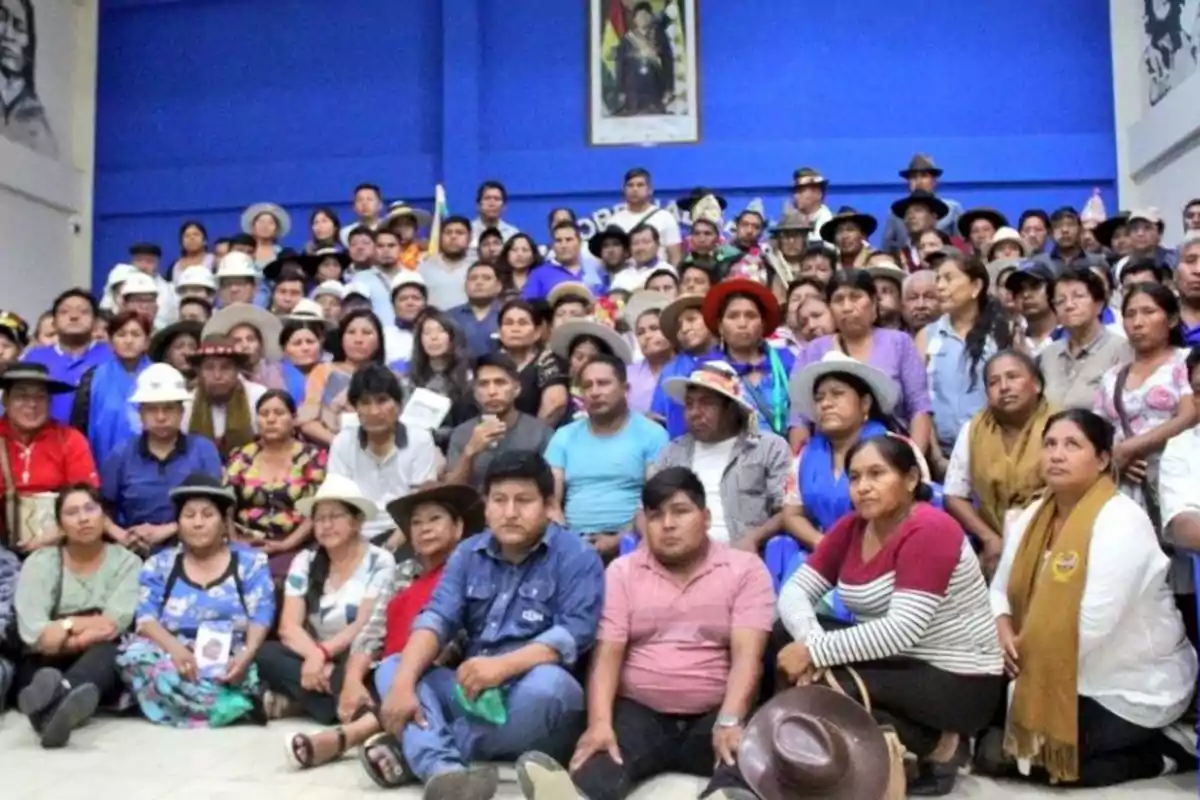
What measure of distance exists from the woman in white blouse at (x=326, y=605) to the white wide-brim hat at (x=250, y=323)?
1.71 m

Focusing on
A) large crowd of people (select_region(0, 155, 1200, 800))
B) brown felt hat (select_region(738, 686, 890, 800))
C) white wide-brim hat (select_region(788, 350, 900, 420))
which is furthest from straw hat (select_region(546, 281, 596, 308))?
brown felt hat (select_region(738, 686, 890, 800))

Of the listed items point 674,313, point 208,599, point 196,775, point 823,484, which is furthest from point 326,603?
point 674,313

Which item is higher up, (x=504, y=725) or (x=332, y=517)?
(x=332, y=517)

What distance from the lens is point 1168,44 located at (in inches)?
352

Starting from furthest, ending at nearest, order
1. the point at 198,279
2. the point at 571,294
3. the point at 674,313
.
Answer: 1. the point at 198,279
2. the point at 571,294
3. the point at 674,313

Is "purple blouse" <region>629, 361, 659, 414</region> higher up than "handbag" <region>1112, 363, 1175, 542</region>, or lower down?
higher up

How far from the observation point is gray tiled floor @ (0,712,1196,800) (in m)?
3.14

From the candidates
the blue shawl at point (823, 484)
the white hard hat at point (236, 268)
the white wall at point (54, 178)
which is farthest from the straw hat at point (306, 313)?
the white wall at point (54, 178)

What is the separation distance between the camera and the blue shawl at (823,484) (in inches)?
147

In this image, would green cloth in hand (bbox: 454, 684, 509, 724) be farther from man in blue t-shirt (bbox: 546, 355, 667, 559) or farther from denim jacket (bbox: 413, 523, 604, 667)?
man in blue t-shirt (bbox: 546, 355, 667, 559)

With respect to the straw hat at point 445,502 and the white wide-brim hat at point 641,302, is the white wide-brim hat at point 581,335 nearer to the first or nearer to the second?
the white wide-brim hat at point 641,302

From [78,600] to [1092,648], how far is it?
132 inches

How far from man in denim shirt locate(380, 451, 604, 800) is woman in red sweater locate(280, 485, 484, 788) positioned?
0.18 m

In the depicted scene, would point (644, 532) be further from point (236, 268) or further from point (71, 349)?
point (236, 268)
